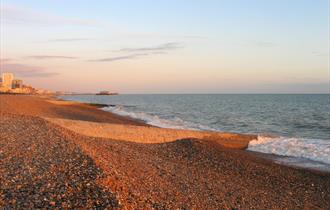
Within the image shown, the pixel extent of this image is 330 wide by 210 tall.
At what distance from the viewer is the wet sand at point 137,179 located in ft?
21.4

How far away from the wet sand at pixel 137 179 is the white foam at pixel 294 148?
3762 mm

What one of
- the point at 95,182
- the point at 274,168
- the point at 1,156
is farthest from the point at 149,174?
the point at 274,168

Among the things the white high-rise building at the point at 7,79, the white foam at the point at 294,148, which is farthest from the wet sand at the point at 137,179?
the white high-rise building at the point at 7,79

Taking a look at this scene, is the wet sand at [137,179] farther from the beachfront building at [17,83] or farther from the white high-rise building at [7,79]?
the beachfront building at [17,83]

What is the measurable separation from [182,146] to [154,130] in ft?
10.4

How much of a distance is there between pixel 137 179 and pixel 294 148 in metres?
12.4

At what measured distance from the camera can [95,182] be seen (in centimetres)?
706

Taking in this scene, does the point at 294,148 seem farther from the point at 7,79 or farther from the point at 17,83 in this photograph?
the point at 17,83

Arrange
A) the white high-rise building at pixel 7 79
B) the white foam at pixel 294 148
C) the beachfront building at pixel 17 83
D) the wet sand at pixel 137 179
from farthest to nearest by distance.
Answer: the beachfront building at pixel 17 83 → the white high-rise building at pixel 7 79 → the white foam at pixel 294 148 → the wet sand at pixel 137 179

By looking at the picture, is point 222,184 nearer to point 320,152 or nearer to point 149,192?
point 149,192

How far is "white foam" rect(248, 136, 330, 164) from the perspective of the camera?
1660cm

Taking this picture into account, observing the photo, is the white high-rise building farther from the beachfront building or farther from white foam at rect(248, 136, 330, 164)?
white foam at rect(248, 136, 330, 164)

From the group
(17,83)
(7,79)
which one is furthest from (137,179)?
(17,83)

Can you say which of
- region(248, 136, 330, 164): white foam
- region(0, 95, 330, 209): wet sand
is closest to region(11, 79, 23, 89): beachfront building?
region(248, 136, 330, 164): white foam
